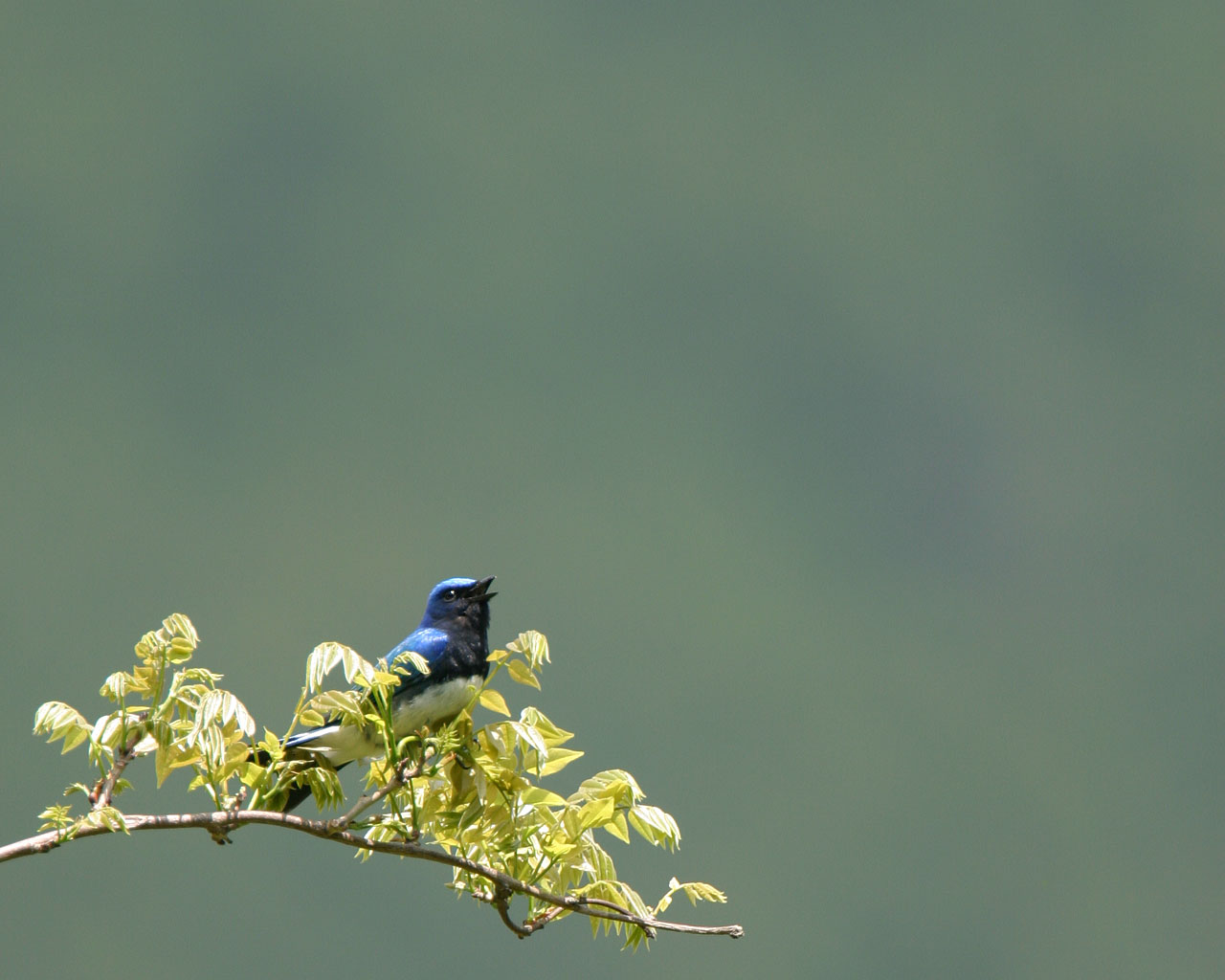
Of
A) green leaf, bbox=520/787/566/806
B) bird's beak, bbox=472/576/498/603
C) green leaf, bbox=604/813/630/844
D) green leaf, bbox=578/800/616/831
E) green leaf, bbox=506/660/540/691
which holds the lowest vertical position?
green leaf, bbox=604/813/630/844

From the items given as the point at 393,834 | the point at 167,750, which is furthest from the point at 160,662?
the point at 393,834

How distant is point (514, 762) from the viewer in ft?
3.65

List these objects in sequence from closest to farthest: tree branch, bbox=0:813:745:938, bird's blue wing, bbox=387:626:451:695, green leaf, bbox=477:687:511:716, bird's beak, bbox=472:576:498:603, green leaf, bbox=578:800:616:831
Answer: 1. tree branch, bbox=0:813:745:938
2. green leaf, bbox=578:800:616:831
3. green leaf, bbox=477:687:511:716
4. bird's blue wing, bbox=387:626:451:695
5. bird's beak, bbox=472:576:498:603

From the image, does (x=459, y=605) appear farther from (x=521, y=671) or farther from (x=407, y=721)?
(x=521, y=671)

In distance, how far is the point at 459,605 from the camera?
1.53 meters

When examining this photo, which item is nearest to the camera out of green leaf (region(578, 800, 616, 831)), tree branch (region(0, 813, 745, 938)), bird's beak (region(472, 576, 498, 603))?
tree branch (region(0, 813, 745, 938))

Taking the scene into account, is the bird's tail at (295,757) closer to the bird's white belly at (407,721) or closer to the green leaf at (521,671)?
the bird's white belly at (407,721)

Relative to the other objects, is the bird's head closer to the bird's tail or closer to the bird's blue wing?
the bird's blue wing

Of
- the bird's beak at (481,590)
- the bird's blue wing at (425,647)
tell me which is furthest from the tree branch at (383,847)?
the bird's beak at (481,590)

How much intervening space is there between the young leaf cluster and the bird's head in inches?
13.0

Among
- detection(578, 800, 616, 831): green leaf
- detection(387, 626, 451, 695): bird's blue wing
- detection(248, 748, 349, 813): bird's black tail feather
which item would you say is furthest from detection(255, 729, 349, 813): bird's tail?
detection(578, 800, 616, 831): green leaf

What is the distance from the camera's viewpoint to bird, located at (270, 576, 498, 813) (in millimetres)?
1225

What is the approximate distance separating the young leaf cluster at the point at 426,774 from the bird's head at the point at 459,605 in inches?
13.0

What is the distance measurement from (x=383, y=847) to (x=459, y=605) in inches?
20.8
